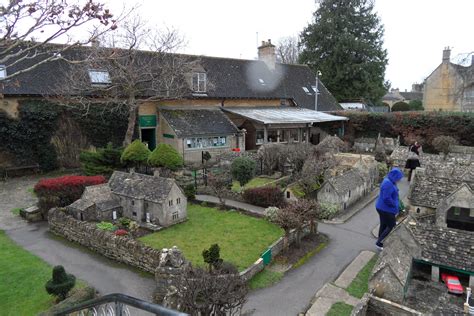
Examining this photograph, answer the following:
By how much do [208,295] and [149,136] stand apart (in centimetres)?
2392

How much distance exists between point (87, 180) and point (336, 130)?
28.8 metres

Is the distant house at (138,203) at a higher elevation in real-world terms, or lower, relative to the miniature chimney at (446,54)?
lower

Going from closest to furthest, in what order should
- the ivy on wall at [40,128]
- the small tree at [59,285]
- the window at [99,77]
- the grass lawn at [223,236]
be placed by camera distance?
the small tree at [59,285]
the grass lawn at [223,236]
the ivy on wall at [40,128]
the window at [99,77]

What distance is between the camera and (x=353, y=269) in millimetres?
11523

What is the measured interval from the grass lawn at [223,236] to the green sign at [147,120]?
46.4ft

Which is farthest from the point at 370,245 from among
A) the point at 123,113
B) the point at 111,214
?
the point at 123,113

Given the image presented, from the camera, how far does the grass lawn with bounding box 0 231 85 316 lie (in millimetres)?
9601

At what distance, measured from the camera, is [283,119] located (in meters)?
30.1

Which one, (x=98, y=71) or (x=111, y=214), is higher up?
(x=98, y=71)

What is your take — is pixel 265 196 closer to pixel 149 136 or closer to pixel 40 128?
pixel 149 136

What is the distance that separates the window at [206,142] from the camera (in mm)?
26484

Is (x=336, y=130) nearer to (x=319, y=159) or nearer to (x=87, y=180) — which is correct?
(x=319, y=159)

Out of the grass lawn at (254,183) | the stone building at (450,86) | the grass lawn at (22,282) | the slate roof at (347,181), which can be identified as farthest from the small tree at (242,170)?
the stone building at (450,86)

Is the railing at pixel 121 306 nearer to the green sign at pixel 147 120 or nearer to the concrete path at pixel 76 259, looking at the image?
the concrete path at pixel 76 259
